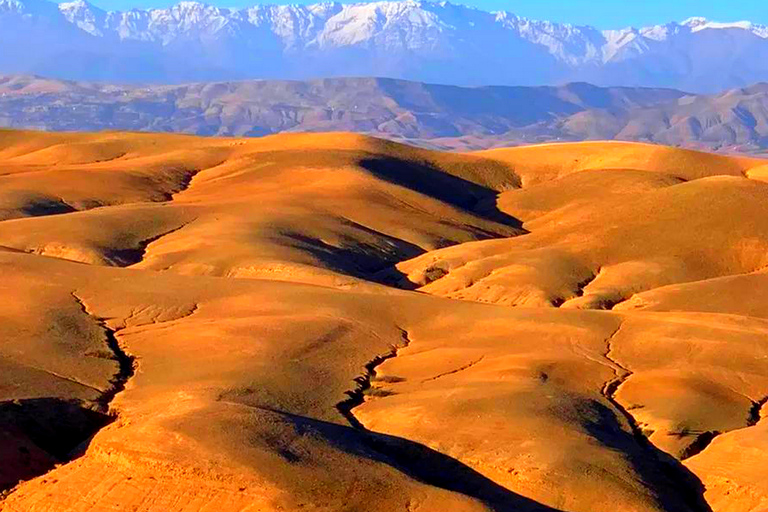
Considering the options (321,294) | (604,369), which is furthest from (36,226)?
(604,369)

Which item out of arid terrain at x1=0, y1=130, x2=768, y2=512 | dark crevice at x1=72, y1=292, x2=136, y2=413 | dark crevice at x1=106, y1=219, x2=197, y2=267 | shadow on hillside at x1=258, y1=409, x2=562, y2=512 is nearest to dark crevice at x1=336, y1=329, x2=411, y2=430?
arid terrain at x1=0, y1=130, x2=768, y2=512

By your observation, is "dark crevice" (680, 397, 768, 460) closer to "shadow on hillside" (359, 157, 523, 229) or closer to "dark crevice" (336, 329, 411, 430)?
"dark crevice" (336, 329, 411, 430)

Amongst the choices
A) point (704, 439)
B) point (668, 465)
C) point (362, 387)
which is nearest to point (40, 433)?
point (362, 387)

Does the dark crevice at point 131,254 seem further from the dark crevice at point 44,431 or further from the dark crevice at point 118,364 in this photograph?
the dark crevice at point 44,431

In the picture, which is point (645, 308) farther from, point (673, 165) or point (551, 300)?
point (673, 165)

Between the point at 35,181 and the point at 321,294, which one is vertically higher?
the point at 321,294

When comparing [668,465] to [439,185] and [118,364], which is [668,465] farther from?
[439,185]

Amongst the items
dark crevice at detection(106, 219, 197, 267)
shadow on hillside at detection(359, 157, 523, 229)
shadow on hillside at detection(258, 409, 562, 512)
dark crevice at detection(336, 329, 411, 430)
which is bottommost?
shadow on hillside at detection(359, 157, 523, 229)
